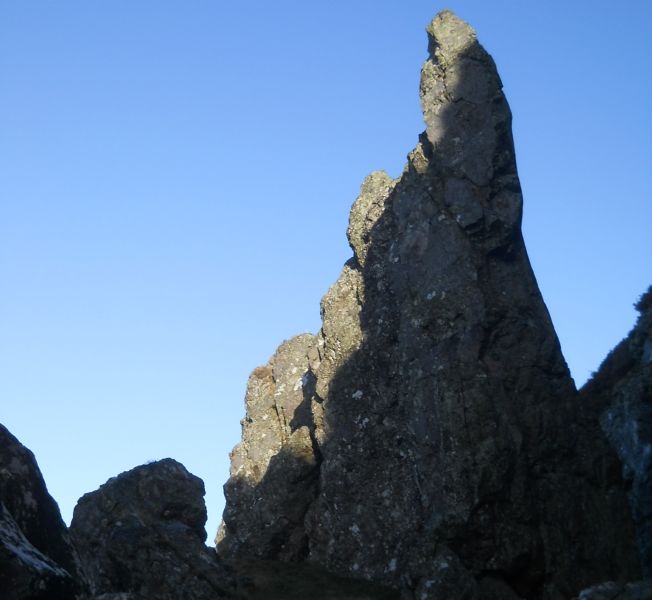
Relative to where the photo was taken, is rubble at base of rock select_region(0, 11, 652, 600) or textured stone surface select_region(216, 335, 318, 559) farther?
textured stone surface select_region(216, 335, 318, 559)

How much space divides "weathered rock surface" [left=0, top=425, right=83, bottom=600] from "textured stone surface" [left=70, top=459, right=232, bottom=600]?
19.8 m

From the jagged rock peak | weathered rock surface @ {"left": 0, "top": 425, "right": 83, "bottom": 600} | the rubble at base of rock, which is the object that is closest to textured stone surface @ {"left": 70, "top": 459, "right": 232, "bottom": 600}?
the rubble at base of rock

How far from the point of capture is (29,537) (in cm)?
845

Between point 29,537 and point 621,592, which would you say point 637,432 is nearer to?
point 621,592

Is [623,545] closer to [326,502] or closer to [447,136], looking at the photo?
[326,502]

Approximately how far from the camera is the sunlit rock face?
114 feet

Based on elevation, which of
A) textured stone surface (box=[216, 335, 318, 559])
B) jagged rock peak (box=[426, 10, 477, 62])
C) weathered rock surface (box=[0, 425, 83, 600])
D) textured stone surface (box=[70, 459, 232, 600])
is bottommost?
weathered rock surface (box=[0, 425, 83, 600])

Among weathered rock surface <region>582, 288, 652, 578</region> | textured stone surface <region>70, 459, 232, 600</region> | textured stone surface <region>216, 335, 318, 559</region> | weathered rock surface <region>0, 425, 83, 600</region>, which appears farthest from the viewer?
textured stone surface <region>216, 335, 318, 559</region>

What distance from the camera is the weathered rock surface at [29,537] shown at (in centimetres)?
727

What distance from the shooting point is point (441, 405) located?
3700 cm

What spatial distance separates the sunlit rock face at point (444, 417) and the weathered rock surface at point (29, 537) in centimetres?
2572

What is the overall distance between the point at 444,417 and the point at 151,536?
12601mm

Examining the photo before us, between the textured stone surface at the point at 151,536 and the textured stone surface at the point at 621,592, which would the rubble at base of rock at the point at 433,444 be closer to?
the textured stone surface at the point at 151,536

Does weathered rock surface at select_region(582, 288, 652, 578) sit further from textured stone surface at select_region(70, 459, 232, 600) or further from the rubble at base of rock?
textured stone surface at select_region(70, 459, 232, 600)
